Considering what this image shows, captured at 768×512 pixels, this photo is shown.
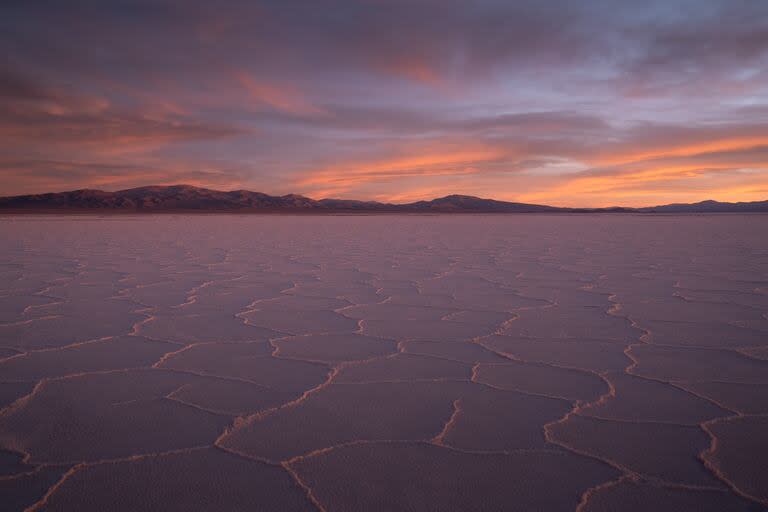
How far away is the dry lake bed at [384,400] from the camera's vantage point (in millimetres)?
1128

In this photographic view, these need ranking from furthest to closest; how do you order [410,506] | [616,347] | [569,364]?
[616,347], [569,364], [410,506]

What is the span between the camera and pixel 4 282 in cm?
375

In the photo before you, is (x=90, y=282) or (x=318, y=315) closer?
(x=318, y=315)

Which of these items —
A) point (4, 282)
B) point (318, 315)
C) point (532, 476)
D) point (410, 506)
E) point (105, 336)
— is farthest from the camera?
point (4, 282)

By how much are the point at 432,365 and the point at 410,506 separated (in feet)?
2.85

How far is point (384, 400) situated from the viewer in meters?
1.60

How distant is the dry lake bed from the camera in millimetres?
1128

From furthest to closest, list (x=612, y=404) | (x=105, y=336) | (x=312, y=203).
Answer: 1. (x=312, y=203)
2. (x=105, y=336)
3. (x=612, y=404)

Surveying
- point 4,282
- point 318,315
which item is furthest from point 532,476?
point 4,282

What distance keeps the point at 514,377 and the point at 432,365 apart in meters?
0.29

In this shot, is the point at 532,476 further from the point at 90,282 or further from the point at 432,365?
the point at 90,282

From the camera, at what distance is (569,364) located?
1.91 meters

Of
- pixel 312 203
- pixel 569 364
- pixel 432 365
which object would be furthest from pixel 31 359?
pixel 312 203

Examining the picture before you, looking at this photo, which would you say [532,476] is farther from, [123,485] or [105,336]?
[105,336]
